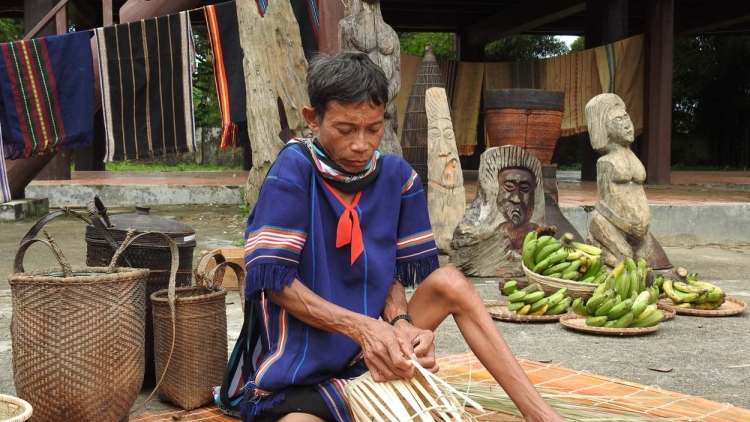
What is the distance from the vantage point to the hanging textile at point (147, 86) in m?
7.52

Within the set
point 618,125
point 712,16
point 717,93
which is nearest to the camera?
point 618,125

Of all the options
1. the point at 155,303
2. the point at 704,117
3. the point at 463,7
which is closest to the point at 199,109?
the point at 463,7

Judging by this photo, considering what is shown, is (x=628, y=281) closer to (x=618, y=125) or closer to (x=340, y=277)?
(x=618, y=125)

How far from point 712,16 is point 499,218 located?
8897mm

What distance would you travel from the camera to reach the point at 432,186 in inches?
254

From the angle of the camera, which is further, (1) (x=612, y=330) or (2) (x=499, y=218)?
(2) (x=499, y=218)

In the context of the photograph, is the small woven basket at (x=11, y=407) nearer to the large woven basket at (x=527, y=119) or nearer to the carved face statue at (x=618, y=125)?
the carved face statue at (x=618, y=125)

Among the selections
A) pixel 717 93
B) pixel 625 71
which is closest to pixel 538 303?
pixel 625 71

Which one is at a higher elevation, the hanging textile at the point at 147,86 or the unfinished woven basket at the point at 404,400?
the hanging textile at the point at 147,86

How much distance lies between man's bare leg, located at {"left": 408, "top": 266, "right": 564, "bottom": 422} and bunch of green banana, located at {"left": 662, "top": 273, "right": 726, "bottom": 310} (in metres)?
2.87

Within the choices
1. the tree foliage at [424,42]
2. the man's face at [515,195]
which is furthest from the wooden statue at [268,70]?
the tree foliage at [424,42]

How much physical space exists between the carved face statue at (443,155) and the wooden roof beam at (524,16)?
7.25m

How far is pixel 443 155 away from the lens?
21.0 feet

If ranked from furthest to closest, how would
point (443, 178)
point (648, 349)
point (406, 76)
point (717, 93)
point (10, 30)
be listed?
point (10, 30) → point (717, 93) → point (406, 76) → point (443, 178) → point (648, 349)
